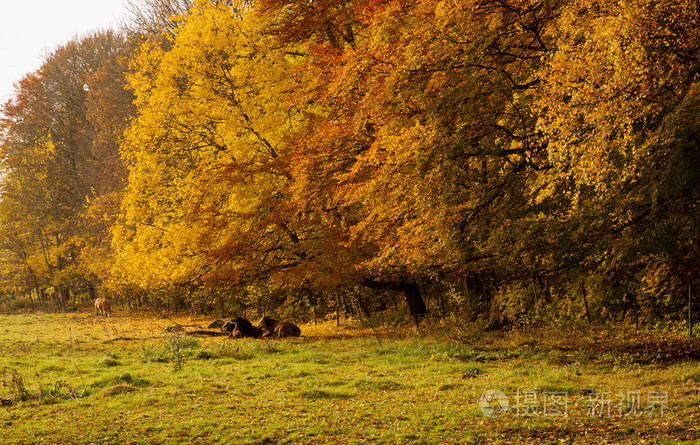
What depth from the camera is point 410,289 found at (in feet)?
58.2

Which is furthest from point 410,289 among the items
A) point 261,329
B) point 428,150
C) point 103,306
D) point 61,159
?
point 61,159

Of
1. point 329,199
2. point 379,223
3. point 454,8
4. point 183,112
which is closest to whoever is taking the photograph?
point 454,8

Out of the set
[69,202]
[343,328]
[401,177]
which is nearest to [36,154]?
[69,202]

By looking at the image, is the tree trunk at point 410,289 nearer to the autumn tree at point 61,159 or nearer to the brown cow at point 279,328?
the brown cow at point 279,328

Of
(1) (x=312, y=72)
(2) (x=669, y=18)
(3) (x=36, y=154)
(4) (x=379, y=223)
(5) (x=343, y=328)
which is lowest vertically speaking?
(5) (x=343, y=328)

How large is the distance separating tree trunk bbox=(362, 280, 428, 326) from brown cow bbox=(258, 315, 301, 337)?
2.86m

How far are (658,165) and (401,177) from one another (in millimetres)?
4606

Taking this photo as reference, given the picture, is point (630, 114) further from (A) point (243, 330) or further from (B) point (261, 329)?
(B) point (261, 329)

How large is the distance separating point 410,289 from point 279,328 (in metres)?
4.60

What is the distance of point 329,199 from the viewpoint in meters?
13.7

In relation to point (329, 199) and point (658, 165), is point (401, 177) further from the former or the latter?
point (658, 165)

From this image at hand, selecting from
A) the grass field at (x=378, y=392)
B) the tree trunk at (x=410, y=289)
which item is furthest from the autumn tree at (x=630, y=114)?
the tree trunk at (x=410, y=289)

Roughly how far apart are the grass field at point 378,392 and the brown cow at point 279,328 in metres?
3.23

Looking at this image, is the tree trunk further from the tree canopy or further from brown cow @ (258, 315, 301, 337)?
brown cow @ (258, 315, 301, 337)
